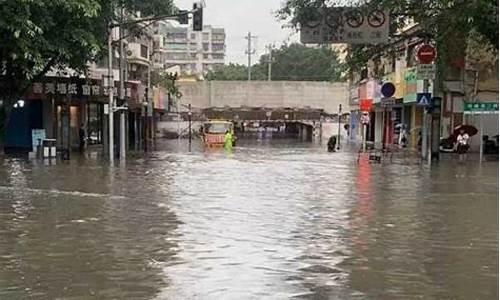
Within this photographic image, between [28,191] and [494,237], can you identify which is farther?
[28,191]

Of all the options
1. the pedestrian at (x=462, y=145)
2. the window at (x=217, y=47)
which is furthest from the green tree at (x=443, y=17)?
the window at (x=217, y=47)

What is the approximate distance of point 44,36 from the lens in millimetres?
26234

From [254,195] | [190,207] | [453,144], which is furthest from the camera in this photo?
[453,144]

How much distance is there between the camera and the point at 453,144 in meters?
37.6

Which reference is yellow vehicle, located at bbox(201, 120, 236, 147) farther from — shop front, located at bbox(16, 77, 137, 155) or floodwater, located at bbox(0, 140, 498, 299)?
floodwater, located at bbox(0, 140, 498, 299)

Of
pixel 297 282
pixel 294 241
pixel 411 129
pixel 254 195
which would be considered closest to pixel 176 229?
pixel 294 241

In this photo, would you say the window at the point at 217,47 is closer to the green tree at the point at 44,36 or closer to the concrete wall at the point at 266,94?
the concrete wall at the point at 266,94

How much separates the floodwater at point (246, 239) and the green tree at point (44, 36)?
5.25m

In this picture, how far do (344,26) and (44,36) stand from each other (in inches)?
404

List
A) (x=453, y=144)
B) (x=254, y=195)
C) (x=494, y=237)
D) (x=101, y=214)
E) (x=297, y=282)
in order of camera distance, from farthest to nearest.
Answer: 1. (x=453, y=144)
2. (x=254, y=195)
3. (x=101, y=214)
4. (x=494, y=237)
5. (x=297, y=282)

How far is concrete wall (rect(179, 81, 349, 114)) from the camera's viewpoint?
7756cm

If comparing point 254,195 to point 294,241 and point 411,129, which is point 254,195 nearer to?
point 294,241

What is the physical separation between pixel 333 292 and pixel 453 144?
31093mm

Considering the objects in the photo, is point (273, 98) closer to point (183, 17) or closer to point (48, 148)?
point (48, 148)
